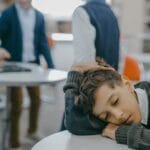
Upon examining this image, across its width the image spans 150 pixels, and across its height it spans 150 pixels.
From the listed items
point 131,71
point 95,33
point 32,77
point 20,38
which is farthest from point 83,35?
point 131,71

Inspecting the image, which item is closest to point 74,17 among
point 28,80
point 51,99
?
point 28,80

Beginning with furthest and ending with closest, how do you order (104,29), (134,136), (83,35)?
1. (104,29)
2. (83,35)
3. (134,136)

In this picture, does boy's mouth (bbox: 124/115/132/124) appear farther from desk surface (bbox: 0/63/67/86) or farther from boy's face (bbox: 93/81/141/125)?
desk surface (bbox: 0/63/67/86)

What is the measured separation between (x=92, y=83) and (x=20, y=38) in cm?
174

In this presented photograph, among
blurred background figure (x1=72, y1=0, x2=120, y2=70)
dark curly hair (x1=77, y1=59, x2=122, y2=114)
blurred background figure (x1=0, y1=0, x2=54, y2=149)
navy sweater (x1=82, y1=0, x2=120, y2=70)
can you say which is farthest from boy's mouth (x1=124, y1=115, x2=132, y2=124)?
Result: blurred background figure (x1=0, y1=0, x2=54, y2=149)

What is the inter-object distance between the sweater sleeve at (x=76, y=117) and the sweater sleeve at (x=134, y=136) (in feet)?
0.33

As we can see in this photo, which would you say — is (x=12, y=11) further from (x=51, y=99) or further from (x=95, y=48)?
(x=51, y=99)

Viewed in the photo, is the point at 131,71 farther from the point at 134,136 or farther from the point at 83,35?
the point at 134,136

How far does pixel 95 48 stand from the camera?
203 cm

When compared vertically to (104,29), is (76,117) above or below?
below

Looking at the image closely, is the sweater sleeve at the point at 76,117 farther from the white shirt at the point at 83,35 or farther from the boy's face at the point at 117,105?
the white shirt at the point at 83,35

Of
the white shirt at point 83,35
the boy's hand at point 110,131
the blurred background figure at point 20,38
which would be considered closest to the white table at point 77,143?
the boy's hand at point 110,131

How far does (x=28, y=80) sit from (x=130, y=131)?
3.73 ft

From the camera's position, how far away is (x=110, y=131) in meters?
1.12
